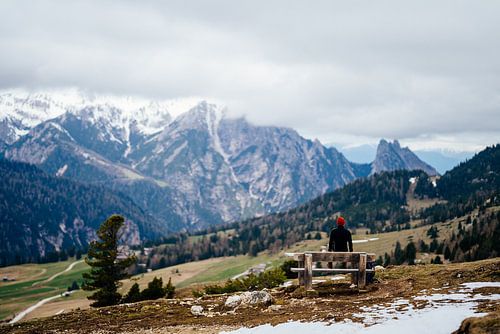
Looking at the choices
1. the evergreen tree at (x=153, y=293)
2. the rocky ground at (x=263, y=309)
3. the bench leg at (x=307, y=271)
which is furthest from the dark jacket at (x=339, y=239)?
the evergreen tree at (x=153, y=293)

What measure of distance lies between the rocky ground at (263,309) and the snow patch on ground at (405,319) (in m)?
0.65

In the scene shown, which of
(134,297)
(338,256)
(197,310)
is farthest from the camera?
(134,297)

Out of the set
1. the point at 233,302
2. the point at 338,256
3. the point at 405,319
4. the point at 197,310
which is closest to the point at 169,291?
the point at 233,302

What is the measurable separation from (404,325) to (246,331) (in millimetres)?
6776

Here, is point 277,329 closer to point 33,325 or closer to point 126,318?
point 126,318

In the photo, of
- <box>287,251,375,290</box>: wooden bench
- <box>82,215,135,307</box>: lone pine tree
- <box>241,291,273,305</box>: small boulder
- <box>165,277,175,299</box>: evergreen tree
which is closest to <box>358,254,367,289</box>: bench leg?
<box>287,251,375,290</box>: wooden bench

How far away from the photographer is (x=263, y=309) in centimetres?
2567

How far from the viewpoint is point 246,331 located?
65.8 feet

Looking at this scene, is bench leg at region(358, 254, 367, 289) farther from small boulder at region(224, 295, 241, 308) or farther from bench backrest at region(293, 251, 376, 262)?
small boulder at region(224, 295, 241, 308)

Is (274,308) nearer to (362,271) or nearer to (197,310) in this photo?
(197,310)

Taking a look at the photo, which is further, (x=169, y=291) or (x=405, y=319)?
(x=169, y=291)

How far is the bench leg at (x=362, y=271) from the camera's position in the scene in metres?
27.2

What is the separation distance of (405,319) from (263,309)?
30.7 ft

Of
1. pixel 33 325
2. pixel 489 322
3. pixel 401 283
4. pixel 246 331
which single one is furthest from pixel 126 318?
pixel 489 322
